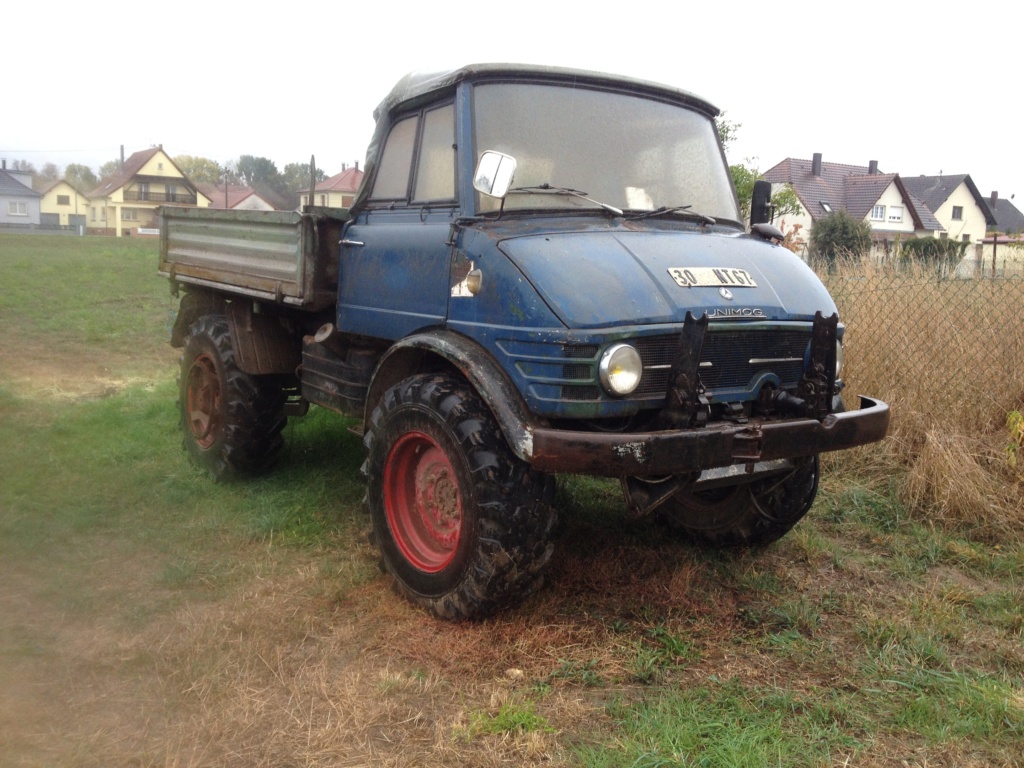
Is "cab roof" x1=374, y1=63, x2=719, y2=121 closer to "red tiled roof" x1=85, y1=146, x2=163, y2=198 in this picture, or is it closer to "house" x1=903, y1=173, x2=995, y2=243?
"house" x1=903, y1=173, x2=995, y2=243

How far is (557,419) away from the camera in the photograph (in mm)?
3684

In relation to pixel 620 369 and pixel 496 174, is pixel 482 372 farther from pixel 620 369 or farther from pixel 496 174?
pixel 496 174

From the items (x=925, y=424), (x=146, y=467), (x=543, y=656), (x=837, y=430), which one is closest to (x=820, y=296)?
(x=837, y=430)

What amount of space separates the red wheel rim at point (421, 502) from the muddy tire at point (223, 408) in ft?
6.62

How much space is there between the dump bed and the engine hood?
5.55 ft

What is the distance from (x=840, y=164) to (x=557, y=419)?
51735 millimetres

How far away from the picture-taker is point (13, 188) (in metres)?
55.1

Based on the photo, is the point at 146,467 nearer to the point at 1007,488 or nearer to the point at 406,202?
the point at 406,202

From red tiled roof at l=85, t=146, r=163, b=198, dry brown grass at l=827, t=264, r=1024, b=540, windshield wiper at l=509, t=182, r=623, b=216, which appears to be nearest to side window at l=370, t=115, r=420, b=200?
windshield wiper at l=509, t=182, r=623, b=216

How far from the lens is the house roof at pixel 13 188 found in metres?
53.8

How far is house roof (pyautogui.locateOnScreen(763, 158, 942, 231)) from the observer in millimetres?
44062

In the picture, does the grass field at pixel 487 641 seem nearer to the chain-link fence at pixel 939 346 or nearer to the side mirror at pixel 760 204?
the chain-link fence at pixel 939 346

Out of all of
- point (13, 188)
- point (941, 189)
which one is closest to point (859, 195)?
point (941, 189)

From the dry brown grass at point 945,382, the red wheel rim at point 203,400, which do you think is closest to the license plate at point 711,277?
the dry brown grass at point 945,382
